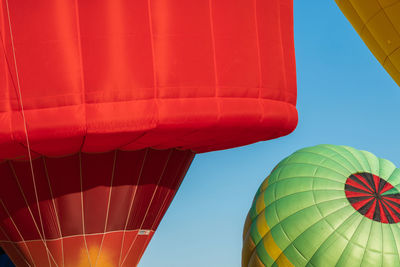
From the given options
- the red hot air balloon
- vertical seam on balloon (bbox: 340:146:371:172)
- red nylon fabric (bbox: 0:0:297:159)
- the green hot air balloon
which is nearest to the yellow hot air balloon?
the red hot air balloon

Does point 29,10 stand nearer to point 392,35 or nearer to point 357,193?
point 392,35

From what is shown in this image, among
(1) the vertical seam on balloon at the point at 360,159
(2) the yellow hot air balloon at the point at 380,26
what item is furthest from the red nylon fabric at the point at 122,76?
(1) the vertical seam on balloon at the point at 360,159

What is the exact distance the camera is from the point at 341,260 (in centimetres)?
1062

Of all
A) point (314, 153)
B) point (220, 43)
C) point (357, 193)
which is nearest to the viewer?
point (220, 43)

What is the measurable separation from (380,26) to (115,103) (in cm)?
271

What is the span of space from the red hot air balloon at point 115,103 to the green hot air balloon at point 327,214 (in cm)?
473

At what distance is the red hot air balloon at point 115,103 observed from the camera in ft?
17.9

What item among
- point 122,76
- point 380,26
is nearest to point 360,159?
point 380,26

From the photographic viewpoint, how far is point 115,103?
543 cm

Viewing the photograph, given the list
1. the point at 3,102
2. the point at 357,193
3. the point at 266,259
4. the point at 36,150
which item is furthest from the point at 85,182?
the point at 357,193

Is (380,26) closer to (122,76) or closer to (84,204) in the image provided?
(122,76)

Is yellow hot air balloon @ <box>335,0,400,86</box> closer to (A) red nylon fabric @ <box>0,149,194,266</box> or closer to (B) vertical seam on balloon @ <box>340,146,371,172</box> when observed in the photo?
(A) red nylon fabric @ <box>0,149,194,266</box>

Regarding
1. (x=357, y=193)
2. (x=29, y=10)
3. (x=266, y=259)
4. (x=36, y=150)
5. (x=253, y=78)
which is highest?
(x=29, y=10)

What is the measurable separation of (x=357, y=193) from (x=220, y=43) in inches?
245
